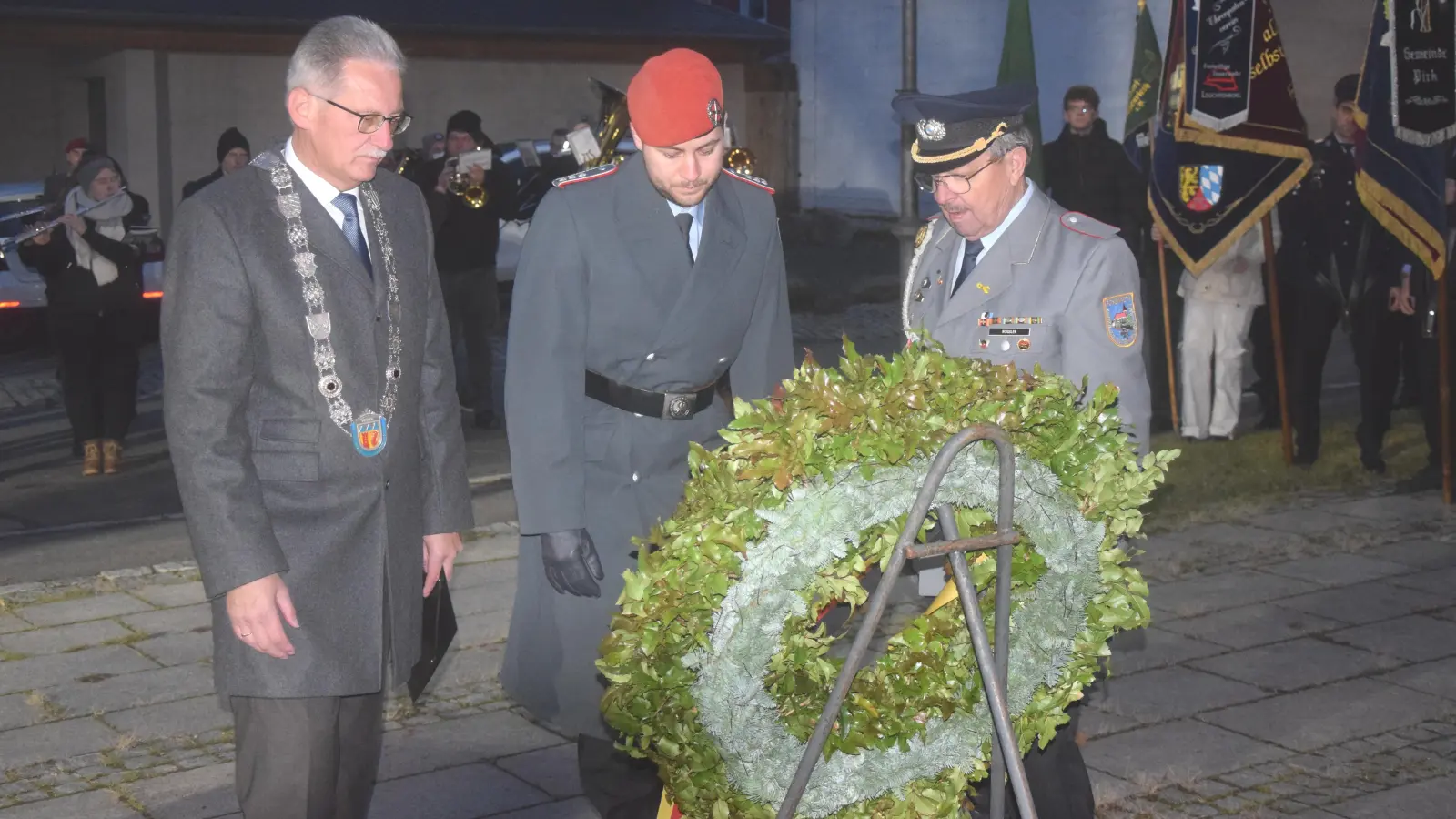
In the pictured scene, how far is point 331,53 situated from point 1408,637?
5.29 meters

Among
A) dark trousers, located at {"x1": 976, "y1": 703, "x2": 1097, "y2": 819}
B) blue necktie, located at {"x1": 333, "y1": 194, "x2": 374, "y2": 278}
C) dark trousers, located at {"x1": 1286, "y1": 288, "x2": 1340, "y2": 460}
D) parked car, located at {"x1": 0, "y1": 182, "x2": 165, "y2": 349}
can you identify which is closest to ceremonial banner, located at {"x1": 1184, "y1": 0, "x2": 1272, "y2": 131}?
dark trousers, located at {"x1": 1286, "y1": 288, "x2": 1340, "y2": 460}

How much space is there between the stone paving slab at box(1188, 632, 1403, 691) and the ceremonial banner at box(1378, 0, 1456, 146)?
3966 mm

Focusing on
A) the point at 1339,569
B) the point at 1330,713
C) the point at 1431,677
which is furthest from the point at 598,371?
the point at 1339,569

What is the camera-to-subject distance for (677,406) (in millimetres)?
4453

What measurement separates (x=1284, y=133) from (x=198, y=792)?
810 cm

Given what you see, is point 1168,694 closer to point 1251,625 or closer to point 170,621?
point 1251,625

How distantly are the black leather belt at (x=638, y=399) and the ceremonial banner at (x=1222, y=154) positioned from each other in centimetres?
746

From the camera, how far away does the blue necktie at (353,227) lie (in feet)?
12.5

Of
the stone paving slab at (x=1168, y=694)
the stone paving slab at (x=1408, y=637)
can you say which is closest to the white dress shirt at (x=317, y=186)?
the stone paving slab at (x=1168, y=694)

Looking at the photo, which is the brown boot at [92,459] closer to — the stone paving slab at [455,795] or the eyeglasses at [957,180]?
the stone paving slab at [455,795]

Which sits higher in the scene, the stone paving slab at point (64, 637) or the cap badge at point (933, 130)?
the cap badge at point (933, 130)

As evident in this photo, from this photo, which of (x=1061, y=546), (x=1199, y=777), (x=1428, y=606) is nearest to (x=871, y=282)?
(x=1428, y=606)

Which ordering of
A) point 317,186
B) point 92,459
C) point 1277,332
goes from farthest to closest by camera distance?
point 1277,332
point 92,459
point 317,186

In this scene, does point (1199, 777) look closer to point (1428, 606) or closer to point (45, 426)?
point (1428, 606)
